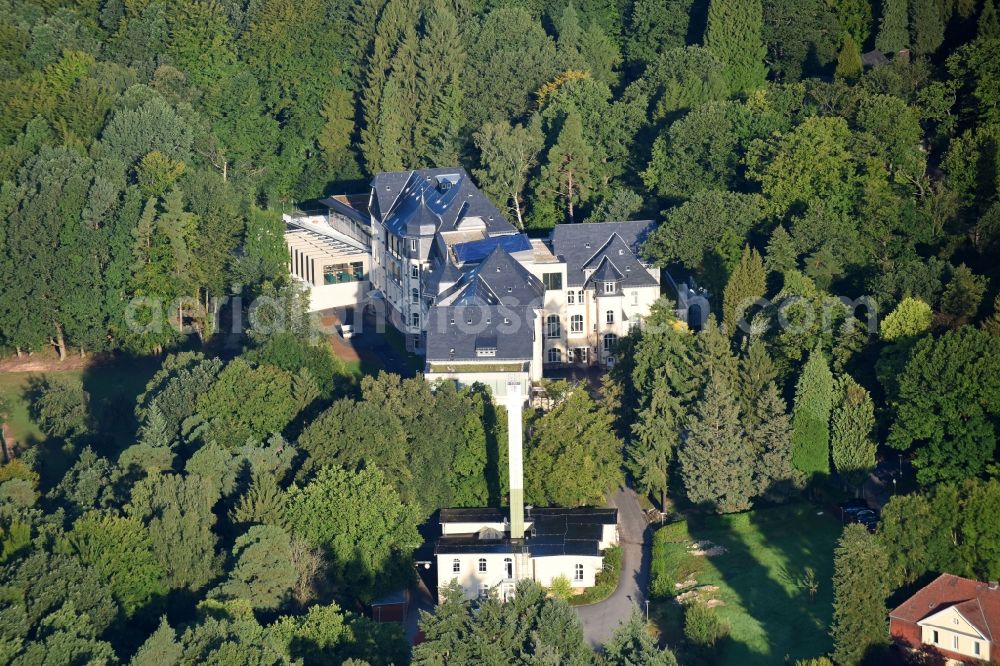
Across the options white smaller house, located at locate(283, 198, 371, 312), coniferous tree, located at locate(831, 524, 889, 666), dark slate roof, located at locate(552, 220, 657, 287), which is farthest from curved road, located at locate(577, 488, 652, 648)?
white smaller house, located at locate(283, 198, 371, 312)

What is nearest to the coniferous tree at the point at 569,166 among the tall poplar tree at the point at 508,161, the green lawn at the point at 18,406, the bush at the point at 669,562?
the tall poplar tree at the point at 508,161

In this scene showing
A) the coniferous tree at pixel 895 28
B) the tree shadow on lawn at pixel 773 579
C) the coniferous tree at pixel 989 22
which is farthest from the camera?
the coniferous tree at pixel 895 28

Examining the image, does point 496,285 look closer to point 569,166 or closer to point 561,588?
A: point 561,588

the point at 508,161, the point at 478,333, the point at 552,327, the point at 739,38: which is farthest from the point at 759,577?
the point at 739,38

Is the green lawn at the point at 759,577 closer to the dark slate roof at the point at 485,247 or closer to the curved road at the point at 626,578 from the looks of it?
the curved road at the point at 626,578

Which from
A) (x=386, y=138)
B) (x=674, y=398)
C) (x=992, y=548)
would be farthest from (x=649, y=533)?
(x=386, y=138)

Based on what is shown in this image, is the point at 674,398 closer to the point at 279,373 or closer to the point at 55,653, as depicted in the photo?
the point at 279,373
